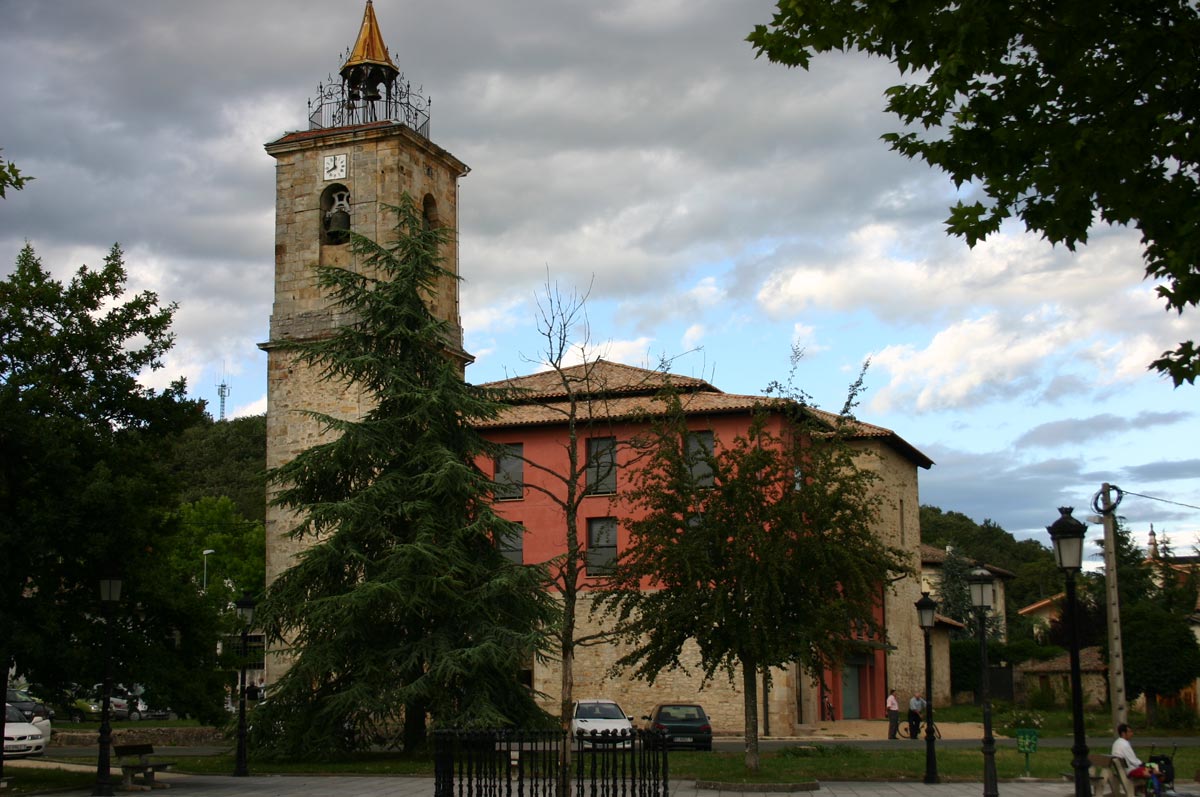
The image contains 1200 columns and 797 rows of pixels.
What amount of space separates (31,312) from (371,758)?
37.4ft

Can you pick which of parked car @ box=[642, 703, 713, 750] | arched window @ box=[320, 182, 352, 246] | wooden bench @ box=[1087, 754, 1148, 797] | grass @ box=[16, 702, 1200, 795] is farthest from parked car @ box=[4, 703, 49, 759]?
wooden bench @ box=[1087, 754, 1148, 797]

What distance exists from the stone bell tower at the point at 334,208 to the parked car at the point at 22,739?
20.2 ft

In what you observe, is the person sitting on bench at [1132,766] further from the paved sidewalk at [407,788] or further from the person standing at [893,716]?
the person standing at [893,716]

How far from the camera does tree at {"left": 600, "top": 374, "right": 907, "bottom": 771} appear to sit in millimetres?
21672

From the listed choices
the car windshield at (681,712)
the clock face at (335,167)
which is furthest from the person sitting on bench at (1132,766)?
the clock face at (335,167)

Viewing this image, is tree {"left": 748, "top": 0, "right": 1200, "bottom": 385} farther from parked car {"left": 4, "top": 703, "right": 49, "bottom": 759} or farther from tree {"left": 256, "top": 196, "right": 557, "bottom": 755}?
parked car {"left": 4, "top": 703, "right": 49, "bottom": 759}

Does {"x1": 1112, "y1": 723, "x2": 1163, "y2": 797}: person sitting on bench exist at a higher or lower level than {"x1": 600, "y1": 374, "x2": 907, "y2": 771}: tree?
lower

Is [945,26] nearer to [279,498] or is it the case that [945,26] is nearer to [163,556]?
[163,556]

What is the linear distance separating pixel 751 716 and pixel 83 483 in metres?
12.0

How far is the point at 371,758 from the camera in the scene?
25.5 metres

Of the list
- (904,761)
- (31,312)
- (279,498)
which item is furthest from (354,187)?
(904,761)

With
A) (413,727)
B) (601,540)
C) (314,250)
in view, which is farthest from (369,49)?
(413,727)

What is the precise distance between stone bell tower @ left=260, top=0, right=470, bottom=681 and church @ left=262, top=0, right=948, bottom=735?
3cm

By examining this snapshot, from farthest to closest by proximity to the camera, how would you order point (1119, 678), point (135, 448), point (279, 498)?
point (279, 498)
point (1119, 678)
point (135, 448)
